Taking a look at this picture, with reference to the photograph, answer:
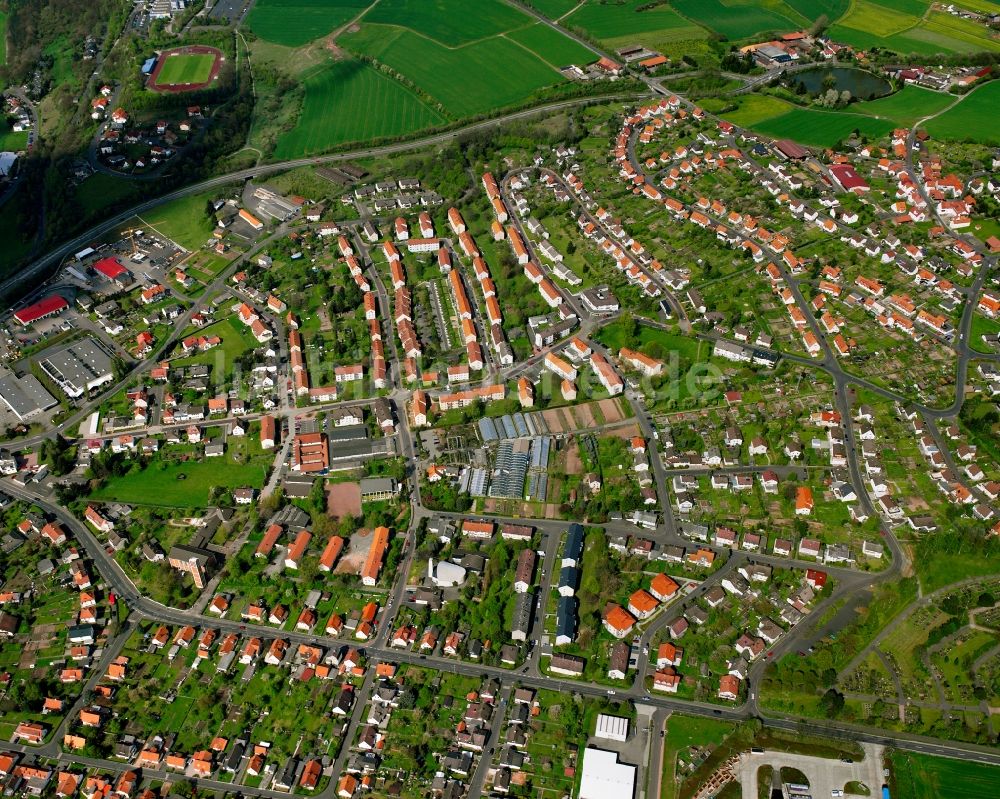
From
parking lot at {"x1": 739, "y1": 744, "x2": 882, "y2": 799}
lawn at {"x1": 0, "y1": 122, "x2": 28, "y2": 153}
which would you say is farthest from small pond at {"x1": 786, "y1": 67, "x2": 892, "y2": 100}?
lawn at {"x1": 0, "y1": 122, "x2": 28, "y2": 153}

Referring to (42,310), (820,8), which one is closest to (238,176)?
(42,310)

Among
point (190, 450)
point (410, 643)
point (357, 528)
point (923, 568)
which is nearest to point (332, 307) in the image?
point (190, 450)

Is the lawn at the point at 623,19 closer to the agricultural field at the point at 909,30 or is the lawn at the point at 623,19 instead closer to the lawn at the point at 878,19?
the agricultural field at the point at 909,30

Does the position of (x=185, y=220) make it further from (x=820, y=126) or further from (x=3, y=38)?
(x=820, y=126)

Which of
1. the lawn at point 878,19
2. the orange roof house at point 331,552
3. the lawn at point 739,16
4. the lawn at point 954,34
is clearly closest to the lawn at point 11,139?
the orange roof house at point 331,552

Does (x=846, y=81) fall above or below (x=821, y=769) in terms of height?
above
